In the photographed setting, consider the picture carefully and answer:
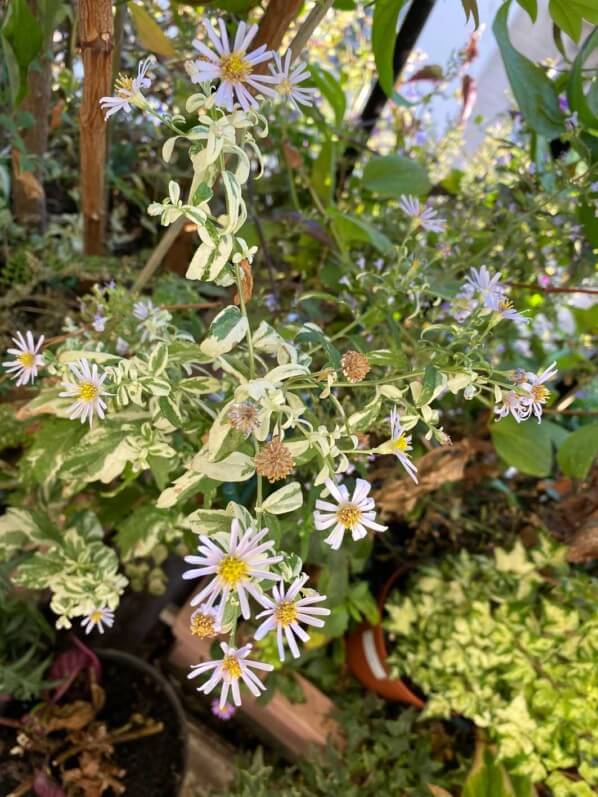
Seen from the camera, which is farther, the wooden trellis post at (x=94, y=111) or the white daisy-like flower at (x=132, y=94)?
the wooden trellis post at (x=94, y=111)

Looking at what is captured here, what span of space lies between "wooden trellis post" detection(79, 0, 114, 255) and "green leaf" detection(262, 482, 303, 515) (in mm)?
373

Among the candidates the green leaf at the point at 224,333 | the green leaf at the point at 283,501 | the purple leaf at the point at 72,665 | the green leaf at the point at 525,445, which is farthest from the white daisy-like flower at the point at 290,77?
the purple leaf at the point at 72,665

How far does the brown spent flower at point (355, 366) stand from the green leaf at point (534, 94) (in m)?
0.33

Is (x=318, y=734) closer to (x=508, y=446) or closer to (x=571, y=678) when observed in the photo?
(x=571, y=678)

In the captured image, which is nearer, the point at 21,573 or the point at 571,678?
the point at 21,573

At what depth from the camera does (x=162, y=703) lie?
33.4 inches

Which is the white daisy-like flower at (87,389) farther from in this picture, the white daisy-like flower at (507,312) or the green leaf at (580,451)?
the green leaf at (580,451)

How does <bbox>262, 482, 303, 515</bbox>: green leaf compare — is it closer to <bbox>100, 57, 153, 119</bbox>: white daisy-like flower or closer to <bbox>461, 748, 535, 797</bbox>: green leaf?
<bbox>100, 57, 153, 119</bbox>: white daisy-like flower

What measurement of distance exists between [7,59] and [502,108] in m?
1.01

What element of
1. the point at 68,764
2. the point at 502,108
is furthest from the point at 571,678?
the point at 502,108

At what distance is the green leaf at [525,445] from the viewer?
27.0 inches

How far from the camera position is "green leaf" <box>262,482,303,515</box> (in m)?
0.41

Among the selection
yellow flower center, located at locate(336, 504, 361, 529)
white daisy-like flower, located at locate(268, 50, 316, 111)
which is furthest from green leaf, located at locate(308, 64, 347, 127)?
yellow flower center, located at locate(336, 504, 361, 529)

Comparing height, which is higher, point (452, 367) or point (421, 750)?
point (452, 367)
